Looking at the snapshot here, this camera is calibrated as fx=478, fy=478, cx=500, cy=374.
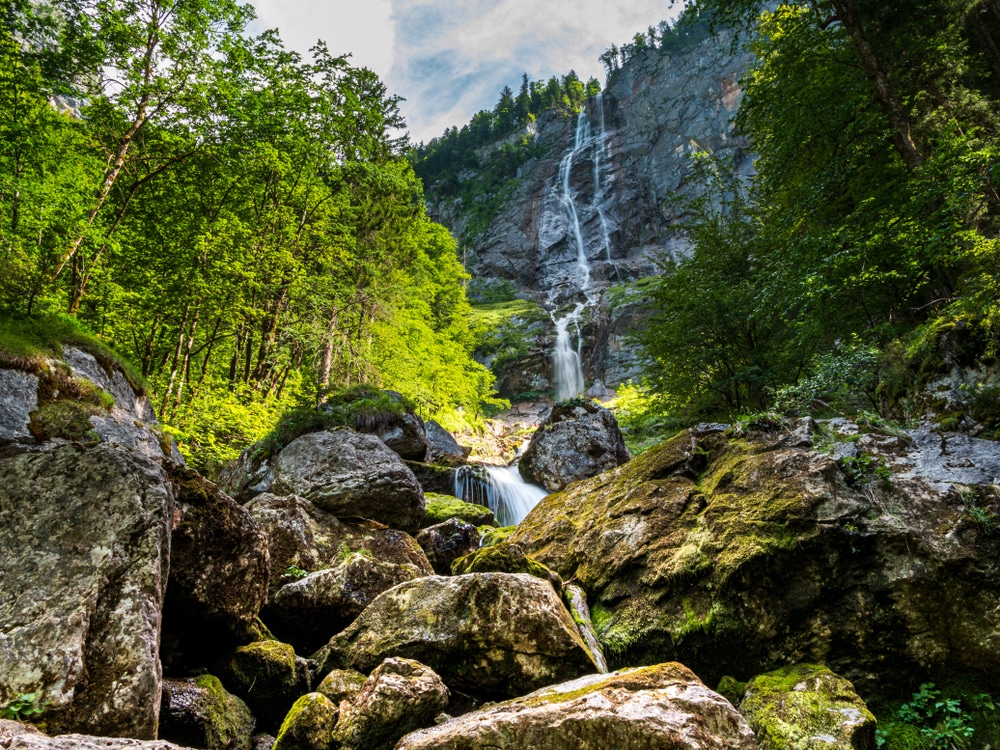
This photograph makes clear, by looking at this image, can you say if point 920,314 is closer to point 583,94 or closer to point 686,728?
point 686,728

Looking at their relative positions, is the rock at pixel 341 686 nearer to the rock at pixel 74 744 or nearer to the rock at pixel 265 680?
the rock at pixel 265 680

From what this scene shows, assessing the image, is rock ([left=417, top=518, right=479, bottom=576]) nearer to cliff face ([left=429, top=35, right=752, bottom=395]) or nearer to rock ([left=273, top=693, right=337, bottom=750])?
rock ([left=273, top=693, right=337, bottom=750])

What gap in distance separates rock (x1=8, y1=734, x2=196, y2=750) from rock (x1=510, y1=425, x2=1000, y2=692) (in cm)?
382

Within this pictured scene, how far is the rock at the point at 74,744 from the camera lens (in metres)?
1.97

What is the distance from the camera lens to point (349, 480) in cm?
881

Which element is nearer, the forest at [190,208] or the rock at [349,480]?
the forest at [190,208]

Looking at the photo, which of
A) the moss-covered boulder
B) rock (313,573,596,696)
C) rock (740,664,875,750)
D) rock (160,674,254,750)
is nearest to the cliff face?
the moss-covered boulder

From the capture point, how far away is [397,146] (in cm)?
1853

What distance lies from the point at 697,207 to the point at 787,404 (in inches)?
310

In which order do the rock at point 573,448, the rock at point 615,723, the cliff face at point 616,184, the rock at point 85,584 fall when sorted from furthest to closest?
the cliff face at point 616,184 < the rock at point 573,448 < the rock at point 85,584 < the rock at point 615,723

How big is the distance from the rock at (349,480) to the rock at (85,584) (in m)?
5.13

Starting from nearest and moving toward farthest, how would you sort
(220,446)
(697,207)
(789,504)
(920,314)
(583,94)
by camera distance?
(789,504) → (920,314) → (220,446) → (697,207) → (583,94)

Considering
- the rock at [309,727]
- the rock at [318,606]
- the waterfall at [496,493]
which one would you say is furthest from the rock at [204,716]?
the waterfall at [496,493]

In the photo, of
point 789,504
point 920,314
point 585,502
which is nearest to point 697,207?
point 920,314
